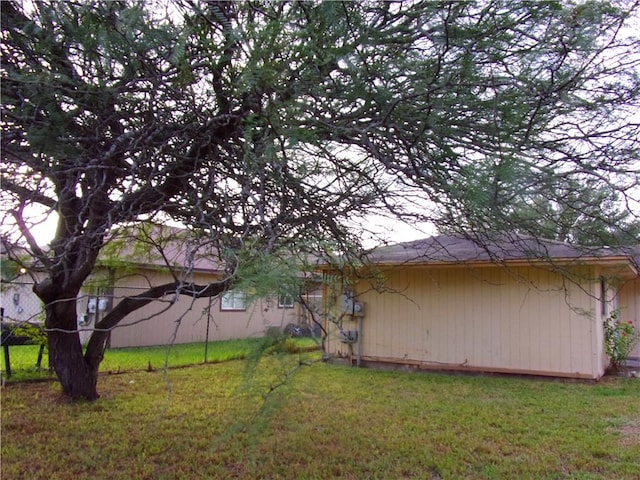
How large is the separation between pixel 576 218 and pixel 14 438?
5.36m

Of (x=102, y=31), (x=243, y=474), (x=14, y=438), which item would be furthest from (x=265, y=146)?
(x=14, y=438)

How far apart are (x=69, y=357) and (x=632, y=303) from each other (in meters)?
11.9

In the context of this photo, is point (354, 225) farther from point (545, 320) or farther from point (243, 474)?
point (545, 320)

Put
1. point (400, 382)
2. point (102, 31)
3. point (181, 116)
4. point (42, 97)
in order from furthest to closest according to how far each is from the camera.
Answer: point (400, 382) < point (181, 116) < point (42, 97) < point (102, 31)

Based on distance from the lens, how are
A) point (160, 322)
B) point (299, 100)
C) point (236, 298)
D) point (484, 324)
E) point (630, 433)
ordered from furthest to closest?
point (160, 322)
point (484, 324)
point (630, 433)
point (299, 100)
point (236, 298)

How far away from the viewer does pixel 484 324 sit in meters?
9.33

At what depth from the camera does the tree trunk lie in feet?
18.4

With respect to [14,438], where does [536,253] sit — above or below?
above

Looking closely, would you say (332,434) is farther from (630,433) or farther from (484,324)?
(484,324)

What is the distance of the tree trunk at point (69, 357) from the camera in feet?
18.4

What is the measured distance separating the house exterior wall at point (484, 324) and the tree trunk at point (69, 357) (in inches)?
155

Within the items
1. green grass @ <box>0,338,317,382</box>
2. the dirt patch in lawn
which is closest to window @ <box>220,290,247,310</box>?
the dirt patch in lawn

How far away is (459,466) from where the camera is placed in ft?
14.2

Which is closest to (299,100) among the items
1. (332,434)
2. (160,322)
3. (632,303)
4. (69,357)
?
(332,434)
